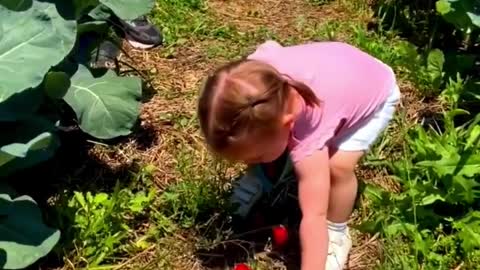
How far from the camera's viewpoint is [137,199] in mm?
3293

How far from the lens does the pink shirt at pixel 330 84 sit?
2869mm

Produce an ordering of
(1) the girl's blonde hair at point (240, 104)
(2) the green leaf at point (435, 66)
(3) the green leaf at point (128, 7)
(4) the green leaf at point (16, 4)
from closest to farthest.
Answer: (1) the girl's blonde hair at point (240, 104), (4) the green leaf at point (16, 4), (3) the green leaf at point (128, 7), (2) the green leaf at point (435, 66)

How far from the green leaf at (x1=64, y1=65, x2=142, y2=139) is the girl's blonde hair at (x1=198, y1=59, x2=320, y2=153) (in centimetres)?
64

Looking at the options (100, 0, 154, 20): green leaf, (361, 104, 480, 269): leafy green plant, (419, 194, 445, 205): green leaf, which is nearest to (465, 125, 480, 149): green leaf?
(361, 104, 480, 269): leafy green plant

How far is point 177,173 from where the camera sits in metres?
3.48

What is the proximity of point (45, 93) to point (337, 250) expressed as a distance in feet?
3.32

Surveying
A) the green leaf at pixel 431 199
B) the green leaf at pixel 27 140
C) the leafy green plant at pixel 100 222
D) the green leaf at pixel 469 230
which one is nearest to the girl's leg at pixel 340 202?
the green leaf at pixel 431 199

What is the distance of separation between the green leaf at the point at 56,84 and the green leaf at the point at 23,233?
0.39 metres

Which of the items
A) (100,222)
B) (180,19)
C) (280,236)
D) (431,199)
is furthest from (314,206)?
(180,19)

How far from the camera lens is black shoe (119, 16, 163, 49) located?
4.12 metres

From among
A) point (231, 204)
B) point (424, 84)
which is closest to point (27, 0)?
point (231, 204)

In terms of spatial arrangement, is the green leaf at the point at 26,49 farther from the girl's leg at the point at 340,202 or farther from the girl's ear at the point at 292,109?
the girl's leg at the point at 340,202

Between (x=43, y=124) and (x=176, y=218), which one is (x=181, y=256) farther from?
(x=43, y=124)

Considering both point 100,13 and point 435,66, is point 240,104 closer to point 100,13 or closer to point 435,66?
point 100,13
